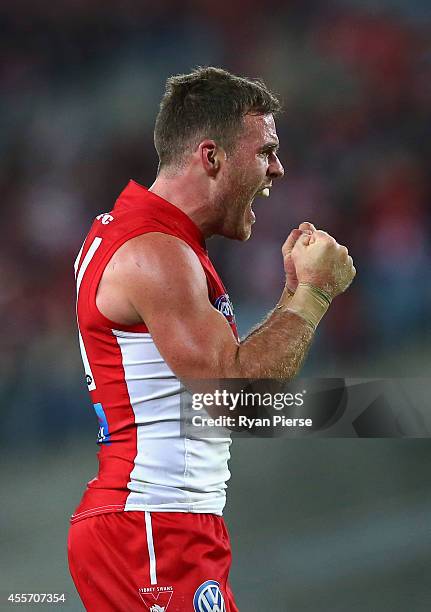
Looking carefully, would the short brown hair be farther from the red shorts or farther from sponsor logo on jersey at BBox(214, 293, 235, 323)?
the red shorts

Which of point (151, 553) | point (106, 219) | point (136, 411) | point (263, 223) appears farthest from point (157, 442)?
point (263, 223)

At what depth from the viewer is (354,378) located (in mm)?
4570

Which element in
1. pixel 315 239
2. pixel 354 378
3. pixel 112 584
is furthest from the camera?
pixel 354 378

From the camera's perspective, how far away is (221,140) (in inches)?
81.0

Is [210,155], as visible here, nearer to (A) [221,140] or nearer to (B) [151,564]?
(A) [221,140]

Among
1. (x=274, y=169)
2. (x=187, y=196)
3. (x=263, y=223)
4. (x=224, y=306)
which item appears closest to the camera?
(x=224, y=306)

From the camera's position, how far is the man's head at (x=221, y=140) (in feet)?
6.75

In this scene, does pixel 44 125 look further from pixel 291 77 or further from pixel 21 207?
pixel 291 77

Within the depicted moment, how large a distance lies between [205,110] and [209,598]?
1.10m

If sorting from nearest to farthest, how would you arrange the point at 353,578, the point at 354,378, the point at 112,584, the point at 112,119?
the point at 112,584
the point at 353,578
the point at 354,378
the point at 112,119

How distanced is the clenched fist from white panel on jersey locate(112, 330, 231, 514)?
40cm

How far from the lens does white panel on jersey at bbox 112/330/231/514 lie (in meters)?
1.80

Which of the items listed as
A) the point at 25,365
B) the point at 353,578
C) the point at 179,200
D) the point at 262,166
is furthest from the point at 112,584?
the point at 25,365

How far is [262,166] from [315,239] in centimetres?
24
